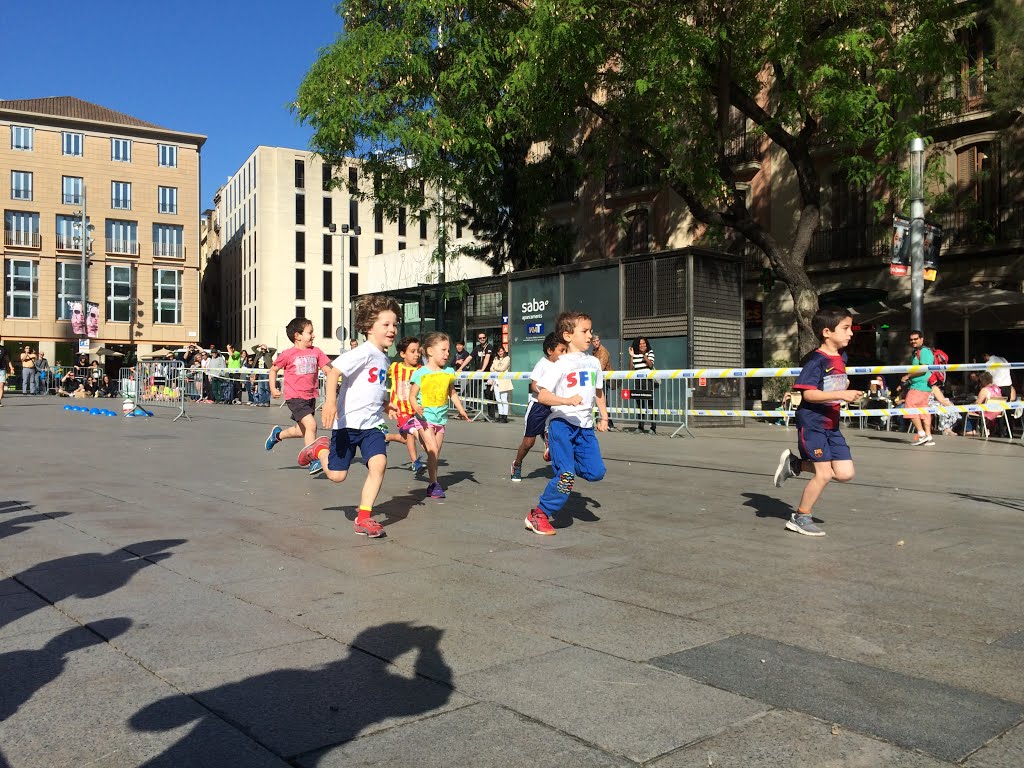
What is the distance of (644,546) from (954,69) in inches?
657

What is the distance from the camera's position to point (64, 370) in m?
38.9

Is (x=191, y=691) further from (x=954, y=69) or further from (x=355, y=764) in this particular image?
(x=954, y=69)

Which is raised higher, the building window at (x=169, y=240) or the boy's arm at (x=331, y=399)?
the building window at (x=169, y=240)

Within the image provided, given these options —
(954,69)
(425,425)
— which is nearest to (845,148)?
(954,69)

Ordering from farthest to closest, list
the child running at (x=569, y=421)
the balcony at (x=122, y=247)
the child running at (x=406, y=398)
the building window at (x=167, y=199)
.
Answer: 1. the building window at (x=167, y=199)
2. the balcony at (x=122, y=247)
3. the child running at (x=406, y=398)
4. the child running at (x=569, y=421)

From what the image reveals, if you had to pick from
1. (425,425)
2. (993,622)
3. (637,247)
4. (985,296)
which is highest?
(637,247)

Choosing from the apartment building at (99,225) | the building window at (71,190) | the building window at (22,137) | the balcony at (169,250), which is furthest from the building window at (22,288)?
the balcony at (169,250)

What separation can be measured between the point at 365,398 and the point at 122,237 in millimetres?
64140

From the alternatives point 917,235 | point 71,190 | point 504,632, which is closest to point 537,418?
point 504,632

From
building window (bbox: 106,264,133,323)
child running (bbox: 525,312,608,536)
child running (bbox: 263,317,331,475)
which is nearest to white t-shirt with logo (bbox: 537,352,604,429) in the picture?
child running (bbox: 525,312,608,536)

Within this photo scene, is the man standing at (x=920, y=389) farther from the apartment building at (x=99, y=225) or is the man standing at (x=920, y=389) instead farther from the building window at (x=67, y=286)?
the building window at (x=67, y=286)

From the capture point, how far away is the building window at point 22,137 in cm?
6041

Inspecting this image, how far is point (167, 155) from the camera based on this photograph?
2559 inches

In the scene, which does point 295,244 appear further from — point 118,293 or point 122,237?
point 118,293
